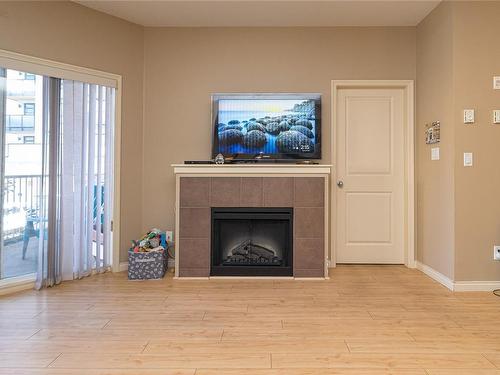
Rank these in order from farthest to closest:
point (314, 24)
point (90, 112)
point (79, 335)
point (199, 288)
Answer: point (314, 24), point (90, 112), point (199, 288), point (79, 335)

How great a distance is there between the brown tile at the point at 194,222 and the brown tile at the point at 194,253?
0.16 feet

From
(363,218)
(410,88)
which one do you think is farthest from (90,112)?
(410,88)

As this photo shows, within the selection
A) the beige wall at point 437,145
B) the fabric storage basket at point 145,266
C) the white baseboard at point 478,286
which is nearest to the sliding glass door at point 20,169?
the fabric storage basket at point 145,266

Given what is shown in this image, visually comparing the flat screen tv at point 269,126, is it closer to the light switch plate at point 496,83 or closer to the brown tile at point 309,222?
the brown tile at point 309,222

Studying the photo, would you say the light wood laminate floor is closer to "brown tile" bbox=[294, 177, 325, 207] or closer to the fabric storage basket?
the fabric storage basket

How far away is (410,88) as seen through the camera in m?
3.91

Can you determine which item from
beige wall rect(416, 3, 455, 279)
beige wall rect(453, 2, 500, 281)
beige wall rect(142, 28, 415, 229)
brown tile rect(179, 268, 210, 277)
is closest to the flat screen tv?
beige wall rect(142, 28, 415, 229)

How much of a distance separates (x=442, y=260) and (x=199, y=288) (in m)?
2.25

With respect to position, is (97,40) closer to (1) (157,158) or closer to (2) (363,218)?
(1) (157,158)

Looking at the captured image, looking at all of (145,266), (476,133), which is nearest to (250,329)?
(145,266)

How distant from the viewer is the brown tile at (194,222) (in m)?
3.51

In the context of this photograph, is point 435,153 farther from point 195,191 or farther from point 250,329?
point 250,329

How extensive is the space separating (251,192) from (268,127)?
2.44 ft

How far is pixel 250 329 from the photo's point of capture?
232 cm
